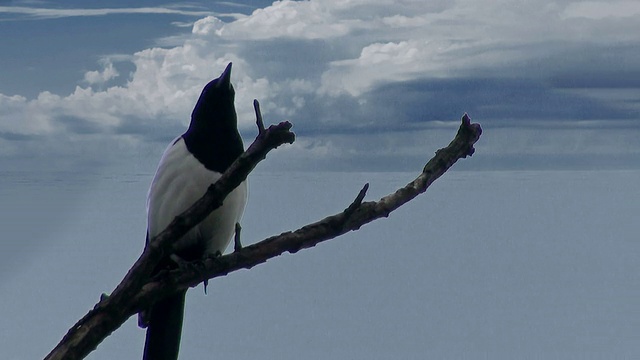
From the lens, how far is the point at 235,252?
79cm

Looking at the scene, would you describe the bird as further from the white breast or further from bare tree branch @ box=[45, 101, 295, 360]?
bare tree branch @ box=[45, 101, 295, 360]

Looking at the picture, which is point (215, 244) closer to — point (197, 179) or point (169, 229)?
point (197, 179)

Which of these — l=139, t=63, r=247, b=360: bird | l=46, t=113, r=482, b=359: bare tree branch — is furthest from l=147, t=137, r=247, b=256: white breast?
l=46, t=113, r=482, b=359: bare tree branch

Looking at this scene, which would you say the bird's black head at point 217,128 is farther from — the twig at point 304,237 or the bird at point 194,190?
the twig at point 304,237

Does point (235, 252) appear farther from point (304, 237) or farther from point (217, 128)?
point (217, 128)

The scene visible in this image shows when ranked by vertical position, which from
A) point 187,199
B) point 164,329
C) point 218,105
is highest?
point 218,105

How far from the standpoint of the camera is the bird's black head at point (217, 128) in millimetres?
926

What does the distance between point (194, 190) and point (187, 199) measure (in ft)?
0.04

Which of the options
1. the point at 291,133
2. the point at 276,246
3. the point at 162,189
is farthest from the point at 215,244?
the point at 291,133

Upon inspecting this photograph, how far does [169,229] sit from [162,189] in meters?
0.23

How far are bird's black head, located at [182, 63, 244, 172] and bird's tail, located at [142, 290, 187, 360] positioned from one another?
0.54ft

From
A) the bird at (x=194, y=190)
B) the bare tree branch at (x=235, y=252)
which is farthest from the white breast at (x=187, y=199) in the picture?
the bare tree branch at (x=235, y=252)

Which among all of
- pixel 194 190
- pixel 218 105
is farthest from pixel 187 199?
pixel 218 105

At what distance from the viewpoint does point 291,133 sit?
0.65m
